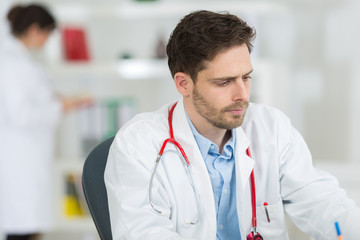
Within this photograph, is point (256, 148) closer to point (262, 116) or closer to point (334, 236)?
point (262, 116)

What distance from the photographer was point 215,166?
1463 millimetres

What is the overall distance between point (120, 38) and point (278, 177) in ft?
6.94

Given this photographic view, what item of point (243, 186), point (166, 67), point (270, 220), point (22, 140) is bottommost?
point (22, 140)

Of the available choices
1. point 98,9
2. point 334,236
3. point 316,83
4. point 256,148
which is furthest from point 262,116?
point 98,9

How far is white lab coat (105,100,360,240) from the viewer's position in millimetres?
1288

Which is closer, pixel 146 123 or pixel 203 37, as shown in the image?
pixel 203 37

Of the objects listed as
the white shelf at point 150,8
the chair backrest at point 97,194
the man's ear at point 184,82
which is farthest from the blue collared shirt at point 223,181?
the white shelf at point 150,8

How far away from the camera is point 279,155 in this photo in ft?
4.90

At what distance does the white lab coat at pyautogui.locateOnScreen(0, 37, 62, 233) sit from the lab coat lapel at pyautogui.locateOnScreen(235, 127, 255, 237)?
58.9 inches

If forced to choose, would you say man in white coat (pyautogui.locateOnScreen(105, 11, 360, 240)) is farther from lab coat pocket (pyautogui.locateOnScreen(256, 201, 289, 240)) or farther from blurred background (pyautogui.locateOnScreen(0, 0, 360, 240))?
blurred background (pyautogui.locateOnScreen(0, 0, 360, 240))

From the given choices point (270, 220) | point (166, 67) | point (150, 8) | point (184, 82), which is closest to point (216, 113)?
point (184, 82)

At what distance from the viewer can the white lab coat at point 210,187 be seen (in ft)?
4.23

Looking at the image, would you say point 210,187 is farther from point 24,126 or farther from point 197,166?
point 24,126

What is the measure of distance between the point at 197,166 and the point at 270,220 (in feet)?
0.84
